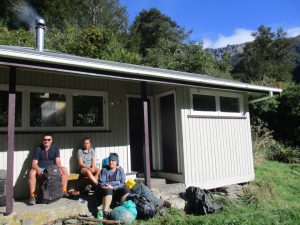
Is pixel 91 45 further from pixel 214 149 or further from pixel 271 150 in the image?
pixel 214 149

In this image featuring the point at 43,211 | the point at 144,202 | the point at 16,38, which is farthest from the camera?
the point at 16,38

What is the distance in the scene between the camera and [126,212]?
5191 millimetres

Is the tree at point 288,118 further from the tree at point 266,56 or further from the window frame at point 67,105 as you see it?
the tree at point 266,56

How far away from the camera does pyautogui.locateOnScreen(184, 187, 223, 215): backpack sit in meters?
5.87

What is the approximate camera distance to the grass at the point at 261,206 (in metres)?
5.27

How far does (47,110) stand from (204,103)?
374 centimetres

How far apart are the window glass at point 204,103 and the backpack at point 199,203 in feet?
7.08

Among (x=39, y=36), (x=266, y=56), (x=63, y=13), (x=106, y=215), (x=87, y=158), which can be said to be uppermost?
(x=266, y=56)

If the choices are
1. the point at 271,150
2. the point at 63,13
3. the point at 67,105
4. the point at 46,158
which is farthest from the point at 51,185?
the point at 63,13

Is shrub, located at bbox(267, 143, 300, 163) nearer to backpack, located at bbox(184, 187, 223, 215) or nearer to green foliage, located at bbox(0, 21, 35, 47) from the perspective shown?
backpack, located at bbox(184, 187, 223, 215)

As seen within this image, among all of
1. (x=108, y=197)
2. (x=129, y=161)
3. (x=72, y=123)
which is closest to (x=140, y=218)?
(x=108, y=197)

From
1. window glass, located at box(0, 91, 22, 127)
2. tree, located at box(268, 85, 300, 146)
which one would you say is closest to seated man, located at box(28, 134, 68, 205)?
window glass, located at box(0, 91, 22, 127)

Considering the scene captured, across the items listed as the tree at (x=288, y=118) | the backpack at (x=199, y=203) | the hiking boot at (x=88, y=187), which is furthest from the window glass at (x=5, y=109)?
the tree at (x=288, y=118)

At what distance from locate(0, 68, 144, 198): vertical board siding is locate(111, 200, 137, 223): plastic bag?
1.81 m
